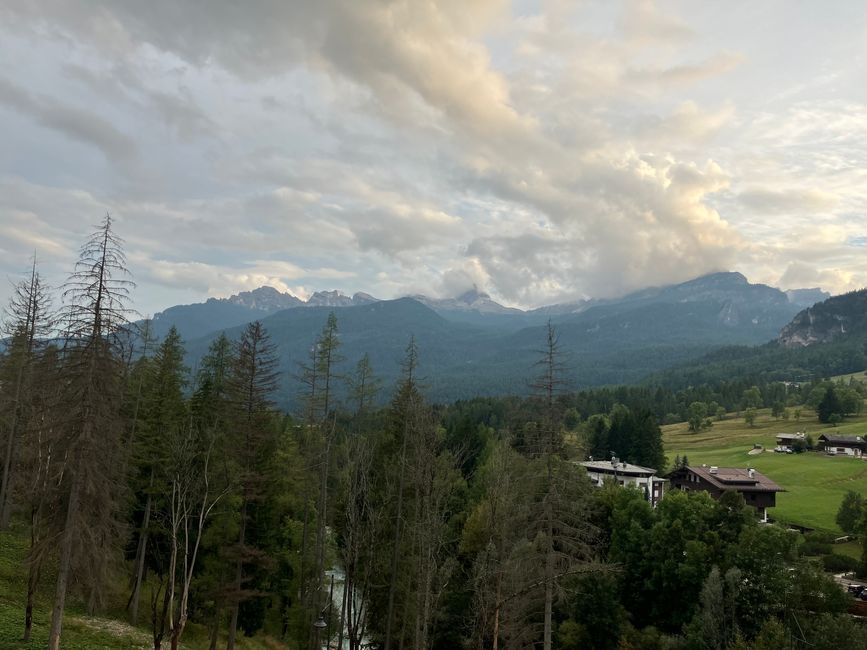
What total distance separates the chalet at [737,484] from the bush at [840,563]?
38.1ft

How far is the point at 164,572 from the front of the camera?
37.5 m

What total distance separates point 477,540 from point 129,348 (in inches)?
1310

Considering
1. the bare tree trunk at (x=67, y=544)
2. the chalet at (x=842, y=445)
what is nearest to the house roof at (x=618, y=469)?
the chalet at (x=842, y=445)

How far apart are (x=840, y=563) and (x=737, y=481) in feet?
56.4

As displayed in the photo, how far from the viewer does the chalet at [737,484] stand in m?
68.9

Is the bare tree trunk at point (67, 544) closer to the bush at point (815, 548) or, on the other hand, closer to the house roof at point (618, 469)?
the house roof at point (618, 469)

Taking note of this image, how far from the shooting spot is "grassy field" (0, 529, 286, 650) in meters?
25.1

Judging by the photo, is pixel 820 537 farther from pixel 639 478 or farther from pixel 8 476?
pixel 8 476

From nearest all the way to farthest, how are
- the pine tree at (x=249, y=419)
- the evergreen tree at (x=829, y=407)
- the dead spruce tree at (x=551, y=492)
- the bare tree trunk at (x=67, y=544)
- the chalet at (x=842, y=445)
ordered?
the bare tree trunk at (x=67, y=544), the dead spruce tree at (x=551, y=492), the pine tree at (x=249, y=419), the chalet at (x=842, y=445), the evergreen tree at (x=829, y=407)

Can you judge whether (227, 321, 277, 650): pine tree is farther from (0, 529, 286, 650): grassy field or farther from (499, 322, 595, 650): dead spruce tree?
(499, 322, 595, 650): dead spruce tree

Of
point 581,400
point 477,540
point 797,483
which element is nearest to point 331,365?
point 477,540

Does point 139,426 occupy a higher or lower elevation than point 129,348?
lower

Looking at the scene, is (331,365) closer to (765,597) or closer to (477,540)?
(477,540)

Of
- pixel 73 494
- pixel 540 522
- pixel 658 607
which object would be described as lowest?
pixel 658 607
